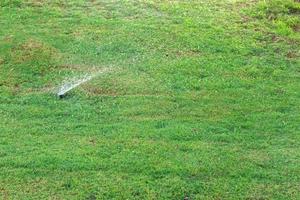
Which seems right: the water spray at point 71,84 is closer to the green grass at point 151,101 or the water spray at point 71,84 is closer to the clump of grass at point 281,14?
the green grass at point 151,101

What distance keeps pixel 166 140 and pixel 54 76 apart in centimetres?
251

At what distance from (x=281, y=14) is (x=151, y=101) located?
437 cm

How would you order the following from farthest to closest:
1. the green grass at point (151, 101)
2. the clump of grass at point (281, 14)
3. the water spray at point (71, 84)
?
the clump of grass at point (281, 14)
the water spray at point (71, 84)
the green grass at point (151, 101)

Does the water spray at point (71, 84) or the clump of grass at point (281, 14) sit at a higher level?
the clump of grass at point (281, 14)

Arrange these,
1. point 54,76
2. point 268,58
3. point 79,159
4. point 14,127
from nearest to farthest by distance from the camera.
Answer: point 79,159 < point 14,127 < point 54,76 < point 268,58

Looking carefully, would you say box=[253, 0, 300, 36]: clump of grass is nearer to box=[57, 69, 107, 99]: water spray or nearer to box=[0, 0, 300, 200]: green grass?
box=[0, 0, 300, 200]: green grass

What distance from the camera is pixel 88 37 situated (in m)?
10.7

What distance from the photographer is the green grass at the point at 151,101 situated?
7191mm

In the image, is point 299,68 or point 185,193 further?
point 299,68

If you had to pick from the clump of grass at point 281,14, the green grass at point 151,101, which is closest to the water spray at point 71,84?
the green grass at point 151,101

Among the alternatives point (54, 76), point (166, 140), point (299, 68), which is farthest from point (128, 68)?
point (299, 68)

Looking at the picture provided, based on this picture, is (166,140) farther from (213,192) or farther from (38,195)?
(38,195)

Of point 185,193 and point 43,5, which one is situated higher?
point 43,5

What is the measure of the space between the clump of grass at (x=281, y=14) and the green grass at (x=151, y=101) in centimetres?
4
